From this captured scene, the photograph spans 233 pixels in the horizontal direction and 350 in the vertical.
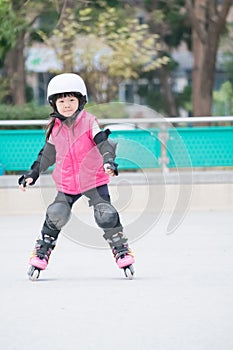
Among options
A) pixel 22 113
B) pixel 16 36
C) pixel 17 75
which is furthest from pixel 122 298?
pixel 17 75

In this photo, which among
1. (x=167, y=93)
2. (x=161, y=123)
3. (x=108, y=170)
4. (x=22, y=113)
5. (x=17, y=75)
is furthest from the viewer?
(x=167, y=93)

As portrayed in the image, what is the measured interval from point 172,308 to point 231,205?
6.94 m

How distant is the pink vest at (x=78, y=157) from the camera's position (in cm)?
802

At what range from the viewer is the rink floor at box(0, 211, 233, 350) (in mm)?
6059

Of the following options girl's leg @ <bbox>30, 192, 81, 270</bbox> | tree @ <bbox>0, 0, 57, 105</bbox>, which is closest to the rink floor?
girl's leg @ <bbox>30, 192, 81, 270</bbox>

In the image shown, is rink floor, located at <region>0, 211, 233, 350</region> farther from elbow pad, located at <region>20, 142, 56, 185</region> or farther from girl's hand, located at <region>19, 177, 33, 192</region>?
elbow pad, located at <region>20, 142, 56, 185</region>

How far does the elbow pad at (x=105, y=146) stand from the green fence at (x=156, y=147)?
19.2ft

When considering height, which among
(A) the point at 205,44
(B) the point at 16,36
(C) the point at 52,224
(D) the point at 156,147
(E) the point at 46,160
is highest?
(E) the point at 46,160

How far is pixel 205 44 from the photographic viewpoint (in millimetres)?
27125

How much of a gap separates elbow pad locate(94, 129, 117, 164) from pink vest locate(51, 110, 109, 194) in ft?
0.23

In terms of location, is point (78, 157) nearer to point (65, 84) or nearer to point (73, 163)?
Answer: point (73, 163)

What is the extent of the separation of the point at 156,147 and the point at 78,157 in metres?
6.11

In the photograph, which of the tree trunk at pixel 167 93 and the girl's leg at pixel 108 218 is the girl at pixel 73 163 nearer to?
the girl's leg at pixel 108 218

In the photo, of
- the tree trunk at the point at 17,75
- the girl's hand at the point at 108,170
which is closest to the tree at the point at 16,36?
the tree trunk at the point at 17,75
